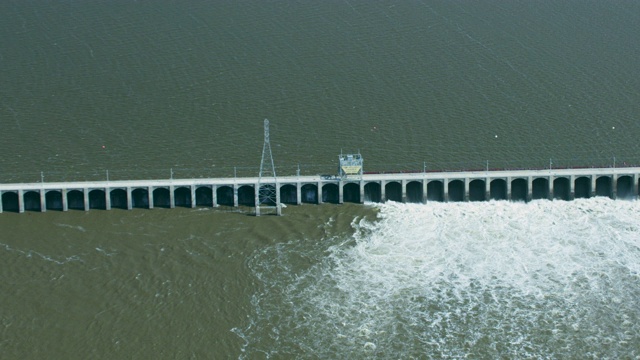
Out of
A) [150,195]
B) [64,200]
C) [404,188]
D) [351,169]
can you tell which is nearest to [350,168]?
[351,169]

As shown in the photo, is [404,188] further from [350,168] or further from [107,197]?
[107,197]

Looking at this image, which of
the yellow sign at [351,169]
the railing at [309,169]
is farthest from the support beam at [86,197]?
the yellow sign at [351,169]

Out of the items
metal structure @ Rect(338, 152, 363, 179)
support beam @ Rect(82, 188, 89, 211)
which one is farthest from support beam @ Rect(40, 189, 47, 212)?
metal structure @ Rect(338, 152, 363, 179)

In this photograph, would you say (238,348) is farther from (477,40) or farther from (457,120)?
(477,40)

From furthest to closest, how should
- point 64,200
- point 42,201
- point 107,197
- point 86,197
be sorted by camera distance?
1. point 107,197
2. point 86,197
3. point 64,200
4. point 42,201

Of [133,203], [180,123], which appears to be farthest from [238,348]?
[180,123]

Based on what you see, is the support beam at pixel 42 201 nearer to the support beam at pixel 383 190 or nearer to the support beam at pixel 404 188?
the support beam at pixel 383 190
